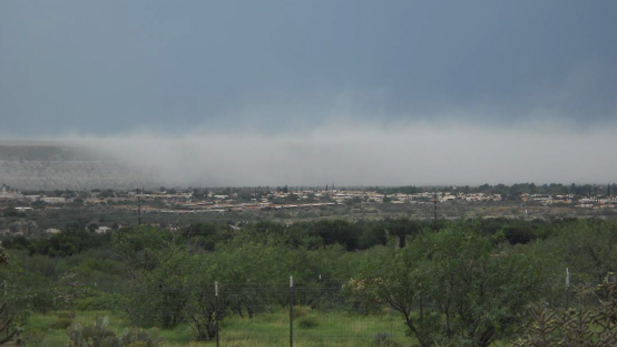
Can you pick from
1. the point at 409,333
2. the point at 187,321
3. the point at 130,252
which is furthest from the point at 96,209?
the point at 409,333

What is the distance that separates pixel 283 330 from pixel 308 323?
4.80 feet

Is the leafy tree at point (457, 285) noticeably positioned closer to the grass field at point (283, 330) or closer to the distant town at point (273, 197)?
the grass field at point (283, 330)

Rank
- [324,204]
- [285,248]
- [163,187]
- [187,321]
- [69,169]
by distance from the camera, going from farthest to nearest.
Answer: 1. [324,204]
2. [163,187]
3. [69,169]
4. [285,248]
5. [187,321]

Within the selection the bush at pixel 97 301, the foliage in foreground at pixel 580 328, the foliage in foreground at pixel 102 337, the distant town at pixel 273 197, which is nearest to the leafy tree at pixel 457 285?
the foliage in foreground at pixel 102 337

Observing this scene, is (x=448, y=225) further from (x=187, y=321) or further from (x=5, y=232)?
(x=5, y=232)

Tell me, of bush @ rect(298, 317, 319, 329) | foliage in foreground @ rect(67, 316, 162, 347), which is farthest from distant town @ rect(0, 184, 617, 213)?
foliage in foreground @ rect(67, 316, 162, 347)

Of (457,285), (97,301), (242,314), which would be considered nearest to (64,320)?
(242,314)

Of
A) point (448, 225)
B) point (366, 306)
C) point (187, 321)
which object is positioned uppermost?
point (448, 225)

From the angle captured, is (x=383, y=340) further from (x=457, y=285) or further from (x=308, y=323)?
(x=308, y=323)

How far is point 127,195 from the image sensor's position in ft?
162

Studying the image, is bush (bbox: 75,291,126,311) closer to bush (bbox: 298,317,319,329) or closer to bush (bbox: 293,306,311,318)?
bush (bbox: 293,306,311,318)

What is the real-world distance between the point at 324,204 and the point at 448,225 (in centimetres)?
4556

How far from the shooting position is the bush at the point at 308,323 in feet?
72.5

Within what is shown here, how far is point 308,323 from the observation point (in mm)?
22344
